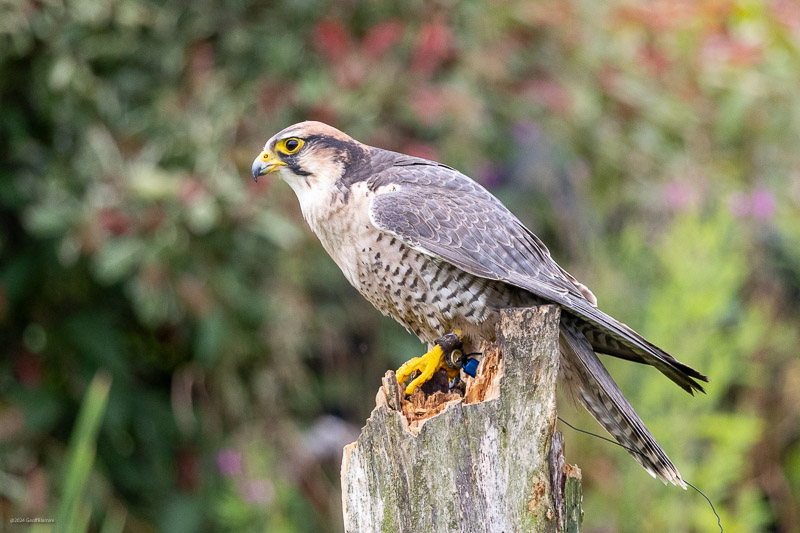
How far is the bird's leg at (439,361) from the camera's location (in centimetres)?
242

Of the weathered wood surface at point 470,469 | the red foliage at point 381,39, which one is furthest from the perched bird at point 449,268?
the red foliage at point 381,39

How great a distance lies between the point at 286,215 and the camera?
3568mm

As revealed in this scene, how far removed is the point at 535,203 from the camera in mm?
4512

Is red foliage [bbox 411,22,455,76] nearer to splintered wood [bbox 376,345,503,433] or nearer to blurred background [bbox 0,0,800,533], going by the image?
blurred background [bbox 0,0,800,533]

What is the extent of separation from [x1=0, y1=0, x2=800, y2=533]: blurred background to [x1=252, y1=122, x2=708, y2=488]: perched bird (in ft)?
2.66

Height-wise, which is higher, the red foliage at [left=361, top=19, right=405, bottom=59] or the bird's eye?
the red foliage at [left=361, top=19, right=405, bottom=59]

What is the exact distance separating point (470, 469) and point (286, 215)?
1.95 metres

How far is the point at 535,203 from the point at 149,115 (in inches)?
77.1

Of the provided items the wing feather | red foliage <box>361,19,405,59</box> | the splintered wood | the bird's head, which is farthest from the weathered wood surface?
red foliage <box>361,19,405,59</box>

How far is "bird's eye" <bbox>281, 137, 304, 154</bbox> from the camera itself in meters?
2.73

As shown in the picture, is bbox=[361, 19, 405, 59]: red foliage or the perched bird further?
bbox=[361, 19, 405, 59]: red foliage

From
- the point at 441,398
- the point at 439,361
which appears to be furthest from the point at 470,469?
the point at 439,361

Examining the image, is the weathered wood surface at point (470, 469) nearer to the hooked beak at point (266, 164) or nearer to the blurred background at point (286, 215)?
the hooked beak at point (266, 164)

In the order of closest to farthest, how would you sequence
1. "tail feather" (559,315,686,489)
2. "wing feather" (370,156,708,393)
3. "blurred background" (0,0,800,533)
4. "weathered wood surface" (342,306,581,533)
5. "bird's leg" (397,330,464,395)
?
"weathered wood surface" (342,306,581,533) < "tail feather" (559,315,686,489) < "wing feather" (370,156,708,393) < "bird's leg" (397,330,464,395) < "blurred background" (0,0,800,533)
